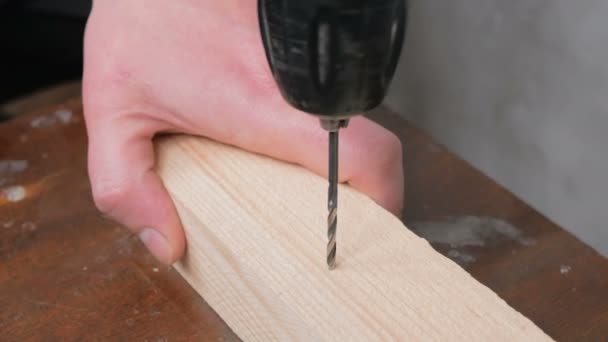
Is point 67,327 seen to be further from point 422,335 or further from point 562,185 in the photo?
point 562,185

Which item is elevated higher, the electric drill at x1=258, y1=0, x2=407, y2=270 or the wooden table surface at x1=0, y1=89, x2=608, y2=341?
the electric drill at x1=258, y1=0, x2=407, y2=270

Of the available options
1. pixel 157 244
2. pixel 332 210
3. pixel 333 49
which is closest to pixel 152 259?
pixel 157 244

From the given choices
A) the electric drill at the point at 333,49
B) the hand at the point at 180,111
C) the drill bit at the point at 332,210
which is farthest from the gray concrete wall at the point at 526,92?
the electric drill at the point at 333,49

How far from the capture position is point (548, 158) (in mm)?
1449

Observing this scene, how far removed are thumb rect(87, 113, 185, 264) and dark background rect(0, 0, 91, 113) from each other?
852mm

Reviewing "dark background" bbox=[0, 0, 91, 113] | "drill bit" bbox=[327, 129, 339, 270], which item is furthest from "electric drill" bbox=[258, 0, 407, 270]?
"dark background" bbox=[0, 0, 91, 113]

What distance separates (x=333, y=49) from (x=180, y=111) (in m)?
0.43

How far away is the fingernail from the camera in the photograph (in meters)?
0.91

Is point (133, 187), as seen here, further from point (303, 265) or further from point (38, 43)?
point (38, 43)

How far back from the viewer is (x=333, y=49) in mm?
534

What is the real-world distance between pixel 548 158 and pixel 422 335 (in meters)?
0.84

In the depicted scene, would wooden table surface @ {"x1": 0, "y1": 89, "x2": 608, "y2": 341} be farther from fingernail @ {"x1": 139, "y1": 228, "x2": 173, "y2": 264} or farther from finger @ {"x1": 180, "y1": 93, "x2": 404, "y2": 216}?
finger @ {"x1": 180, "y1": 93, "x2": 404, "y2": 216}

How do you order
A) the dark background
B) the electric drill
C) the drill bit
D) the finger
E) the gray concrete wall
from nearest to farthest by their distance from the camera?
1. the electric drill
2. the drill bit
3. the finger
4. the gray concrete wall
5. the dark background

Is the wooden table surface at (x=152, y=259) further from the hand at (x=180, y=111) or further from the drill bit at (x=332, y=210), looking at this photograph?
the drill bit at (x=332, y=210)
